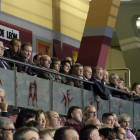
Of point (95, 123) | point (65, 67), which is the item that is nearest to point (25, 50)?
point (65, 67)

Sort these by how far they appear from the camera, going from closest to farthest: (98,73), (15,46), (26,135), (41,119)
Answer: (26,135) → (41,119) → (15,46) → (98,73)

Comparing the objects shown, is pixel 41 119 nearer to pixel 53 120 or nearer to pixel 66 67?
pixel 53 120

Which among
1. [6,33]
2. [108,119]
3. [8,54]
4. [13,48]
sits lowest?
[108,119]

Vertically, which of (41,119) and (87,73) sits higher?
(87,73)

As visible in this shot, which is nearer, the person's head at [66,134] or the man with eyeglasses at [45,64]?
the person's head at [66,134]

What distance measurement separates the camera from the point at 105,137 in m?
5.24

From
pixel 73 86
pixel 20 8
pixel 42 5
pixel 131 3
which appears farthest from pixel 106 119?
pixel 131 3

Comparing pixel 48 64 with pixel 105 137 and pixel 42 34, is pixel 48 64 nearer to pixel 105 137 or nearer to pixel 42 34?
pixel 105 137

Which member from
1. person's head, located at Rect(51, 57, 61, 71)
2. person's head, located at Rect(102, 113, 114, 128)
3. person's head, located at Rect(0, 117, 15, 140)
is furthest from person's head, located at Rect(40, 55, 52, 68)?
person's head, located at Rect(0, 117, 15, 140)

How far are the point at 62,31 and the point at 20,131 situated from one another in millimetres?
9721

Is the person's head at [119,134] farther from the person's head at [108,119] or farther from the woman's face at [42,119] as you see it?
the woman's face at [42,119]

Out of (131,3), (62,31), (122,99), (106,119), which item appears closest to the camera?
(106,119)

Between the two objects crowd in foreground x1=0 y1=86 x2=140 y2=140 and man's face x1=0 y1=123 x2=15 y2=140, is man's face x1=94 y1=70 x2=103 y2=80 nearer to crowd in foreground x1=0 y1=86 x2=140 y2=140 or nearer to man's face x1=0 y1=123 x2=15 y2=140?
crowd in foreground x1=0 y1=86 x2=140 y2=140

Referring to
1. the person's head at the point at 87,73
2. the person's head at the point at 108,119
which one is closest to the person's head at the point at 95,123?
the person's head at the point at 108,119
